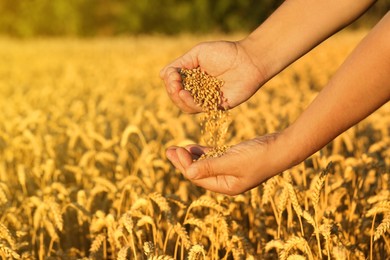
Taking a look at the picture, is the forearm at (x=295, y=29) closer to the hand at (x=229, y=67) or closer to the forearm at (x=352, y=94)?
the hand at (x=229, y=67)

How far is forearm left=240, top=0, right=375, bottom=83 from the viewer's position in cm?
263

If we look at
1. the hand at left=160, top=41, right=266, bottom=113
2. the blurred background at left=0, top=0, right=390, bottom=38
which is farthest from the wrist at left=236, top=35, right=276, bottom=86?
the blurred background at left=0, top=0, right=390, bottom=38

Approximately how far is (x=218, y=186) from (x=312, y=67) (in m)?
9.42

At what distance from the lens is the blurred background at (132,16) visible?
28641 millimetres

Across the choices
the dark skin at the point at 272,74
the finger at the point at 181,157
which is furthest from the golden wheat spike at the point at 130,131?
the finger at the point at 181,157

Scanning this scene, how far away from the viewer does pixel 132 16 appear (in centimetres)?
2930

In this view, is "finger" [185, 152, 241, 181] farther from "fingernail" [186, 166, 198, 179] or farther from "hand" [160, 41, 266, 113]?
"hand" [160, 41, 266, 113]

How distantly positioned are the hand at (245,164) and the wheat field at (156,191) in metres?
0.22

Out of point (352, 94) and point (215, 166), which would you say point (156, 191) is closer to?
point (215, 166)

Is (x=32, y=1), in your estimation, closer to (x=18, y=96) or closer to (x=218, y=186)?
(x=18, y=96)

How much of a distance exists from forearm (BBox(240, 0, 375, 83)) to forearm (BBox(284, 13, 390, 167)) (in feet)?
1.92

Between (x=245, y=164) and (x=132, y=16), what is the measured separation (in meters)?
27.5

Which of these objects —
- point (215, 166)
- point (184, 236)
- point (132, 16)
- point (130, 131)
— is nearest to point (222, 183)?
point (215, 166)

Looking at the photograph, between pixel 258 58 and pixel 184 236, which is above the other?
pixel 258 58
